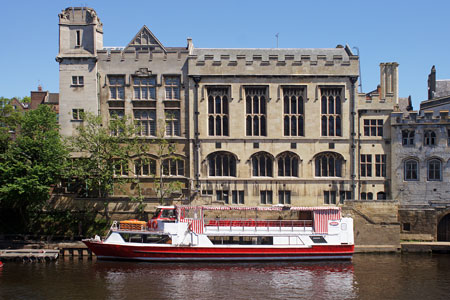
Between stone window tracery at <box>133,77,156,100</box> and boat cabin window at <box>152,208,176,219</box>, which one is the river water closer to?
boat cabin window at <box>152,208,176,219</box>

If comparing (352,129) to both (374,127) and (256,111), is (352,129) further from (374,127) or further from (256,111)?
(256,111)

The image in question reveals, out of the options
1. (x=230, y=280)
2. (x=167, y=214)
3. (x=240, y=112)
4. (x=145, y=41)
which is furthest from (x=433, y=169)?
(x=145, y=41)

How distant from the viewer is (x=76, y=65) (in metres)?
57.2

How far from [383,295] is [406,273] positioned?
7095 mm

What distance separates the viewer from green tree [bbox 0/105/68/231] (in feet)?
156

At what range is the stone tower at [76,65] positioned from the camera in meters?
57.0

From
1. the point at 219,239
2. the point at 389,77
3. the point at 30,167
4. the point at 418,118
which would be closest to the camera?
the point at 30,167

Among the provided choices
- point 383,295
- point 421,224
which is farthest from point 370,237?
point 383,295

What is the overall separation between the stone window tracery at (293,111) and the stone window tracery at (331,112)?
242cm

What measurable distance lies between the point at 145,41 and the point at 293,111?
18655mm

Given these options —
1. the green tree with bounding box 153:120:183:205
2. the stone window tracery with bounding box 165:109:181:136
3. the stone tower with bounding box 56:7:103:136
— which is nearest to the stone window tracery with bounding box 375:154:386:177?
the green tree with bounding box 153:120:183:205

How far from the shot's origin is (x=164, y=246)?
46.3m

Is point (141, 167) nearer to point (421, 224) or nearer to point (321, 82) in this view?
point (321, 82)

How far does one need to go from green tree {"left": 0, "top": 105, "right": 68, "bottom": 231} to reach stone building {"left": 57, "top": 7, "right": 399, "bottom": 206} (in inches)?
249
